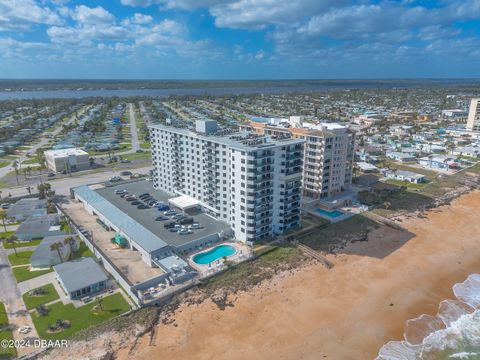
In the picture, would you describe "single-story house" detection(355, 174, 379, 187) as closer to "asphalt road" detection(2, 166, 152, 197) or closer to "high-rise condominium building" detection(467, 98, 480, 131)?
"asphalt road" detection(2, 166, 152, 197)

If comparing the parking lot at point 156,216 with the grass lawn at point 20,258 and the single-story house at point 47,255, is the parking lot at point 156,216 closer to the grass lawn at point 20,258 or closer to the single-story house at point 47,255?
the single-story house at point 47,255

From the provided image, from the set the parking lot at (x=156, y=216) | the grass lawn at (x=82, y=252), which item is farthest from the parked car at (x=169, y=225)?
the grass lawn at (x=82, y=252)

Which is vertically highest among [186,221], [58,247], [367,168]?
[58,247]

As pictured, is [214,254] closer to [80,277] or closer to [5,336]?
[80,277]

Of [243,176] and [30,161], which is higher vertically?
[243,176]

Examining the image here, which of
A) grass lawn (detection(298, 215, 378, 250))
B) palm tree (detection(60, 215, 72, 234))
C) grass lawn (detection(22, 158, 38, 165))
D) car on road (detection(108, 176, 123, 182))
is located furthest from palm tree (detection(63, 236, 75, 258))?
grass lawn (detection(22, 158, 38, 165))

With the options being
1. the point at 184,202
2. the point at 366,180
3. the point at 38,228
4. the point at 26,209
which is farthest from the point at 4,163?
the point at 366,180

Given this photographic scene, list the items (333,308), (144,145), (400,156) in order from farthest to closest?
(144,145), (400,156), (333,308)
